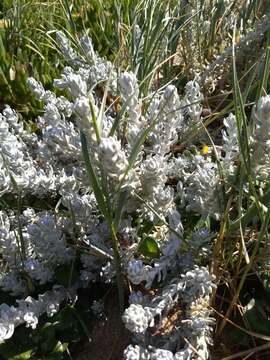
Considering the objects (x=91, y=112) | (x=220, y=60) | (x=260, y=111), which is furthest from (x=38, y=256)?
(x=220, y=60)

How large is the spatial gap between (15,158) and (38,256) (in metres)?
0.25

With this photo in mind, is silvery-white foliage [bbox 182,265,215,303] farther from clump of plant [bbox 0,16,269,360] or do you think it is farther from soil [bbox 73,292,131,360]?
soil [bbox 73,292,131,360]

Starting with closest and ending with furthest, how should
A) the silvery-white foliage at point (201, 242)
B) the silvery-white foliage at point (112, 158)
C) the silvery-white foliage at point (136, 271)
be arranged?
the silvery-white foliage at point (112, 158)
the silvery-white foliage at point (136, 271)
the silvery-white foliage at point (201, 242)

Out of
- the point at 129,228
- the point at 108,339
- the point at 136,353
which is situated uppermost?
the point at 129,228

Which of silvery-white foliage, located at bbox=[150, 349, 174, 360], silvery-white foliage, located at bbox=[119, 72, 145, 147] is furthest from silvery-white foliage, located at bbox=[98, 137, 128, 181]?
silvery-white foliage, located at bbox=[150, 349, 174, 360]

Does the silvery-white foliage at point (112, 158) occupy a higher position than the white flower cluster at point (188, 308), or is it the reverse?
the silvery-white foliage at point (112, 158)

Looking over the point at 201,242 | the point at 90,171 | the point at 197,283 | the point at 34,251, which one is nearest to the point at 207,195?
the point at 201,242

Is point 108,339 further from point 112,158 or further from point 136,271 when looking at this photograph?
point 112,158

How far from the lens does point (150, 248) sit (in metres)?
1.29

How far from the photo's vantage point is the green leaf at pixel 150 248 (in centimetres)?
129

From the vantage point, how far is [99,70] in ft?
5.70

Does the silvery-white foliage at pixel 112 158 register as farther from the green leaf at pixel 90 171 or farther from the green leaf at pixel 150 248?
the green leaf at pixel 150 248

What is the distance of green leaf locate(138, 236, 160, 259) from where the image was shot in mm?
1292

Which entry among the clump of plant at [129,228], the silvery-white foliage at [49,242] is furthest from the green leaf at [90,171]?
the silvery-white foliage at [49,242]
